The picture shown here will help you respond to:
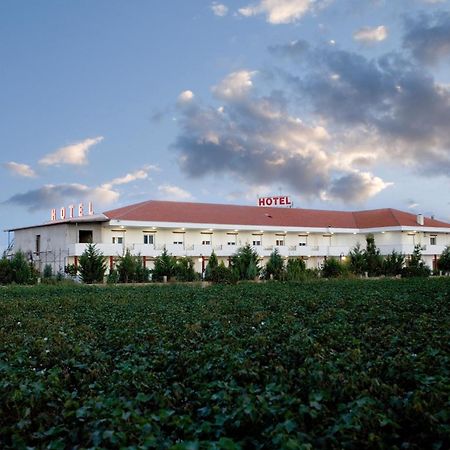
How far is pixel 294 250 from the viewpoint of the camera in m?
53.0

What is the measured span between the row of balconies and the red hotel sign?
7717 millimetres

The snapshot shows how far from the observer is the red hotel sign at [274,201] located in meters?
60.9

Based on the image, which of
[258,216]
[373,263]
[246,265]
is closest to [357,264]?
[373,263]

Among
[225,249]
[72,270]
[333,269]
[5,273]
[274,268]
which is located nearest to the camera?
[5,273]

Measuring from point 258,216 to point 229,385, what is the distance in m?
48.2

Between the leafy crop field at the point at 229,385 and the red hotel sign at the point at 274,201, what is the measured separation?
49724 mm

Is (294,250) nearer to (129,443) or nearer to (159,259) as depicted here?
(159,259)

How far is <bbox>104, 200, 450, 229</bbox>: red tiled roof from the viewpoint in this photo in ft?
158

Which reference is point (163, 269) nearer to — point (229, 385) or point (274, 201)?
point (274, 201)

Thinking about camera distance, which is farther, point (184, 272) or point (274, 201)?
point (274, 201)

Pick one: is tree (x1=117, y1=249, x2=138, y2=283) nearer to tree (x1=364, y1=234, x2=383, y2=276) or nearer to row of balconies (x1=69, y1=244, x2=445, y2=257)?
row of balconies (x1=69, y1=244, x2=445, y2=257)

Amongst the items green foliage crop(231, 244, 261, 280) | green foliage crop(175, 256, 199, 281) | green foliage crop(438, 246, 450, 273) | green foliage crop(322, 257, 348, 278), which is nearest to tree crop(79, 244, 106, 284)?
green foliage crop(175, 256, 199, 281)

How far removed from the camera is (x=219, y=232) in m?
51.2

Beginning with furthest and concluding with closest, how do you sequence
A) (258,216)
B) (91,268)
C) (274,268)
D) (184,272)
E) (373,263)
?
(258,216) < (373,263) < (274,268) < (184,272) < (91,268)
